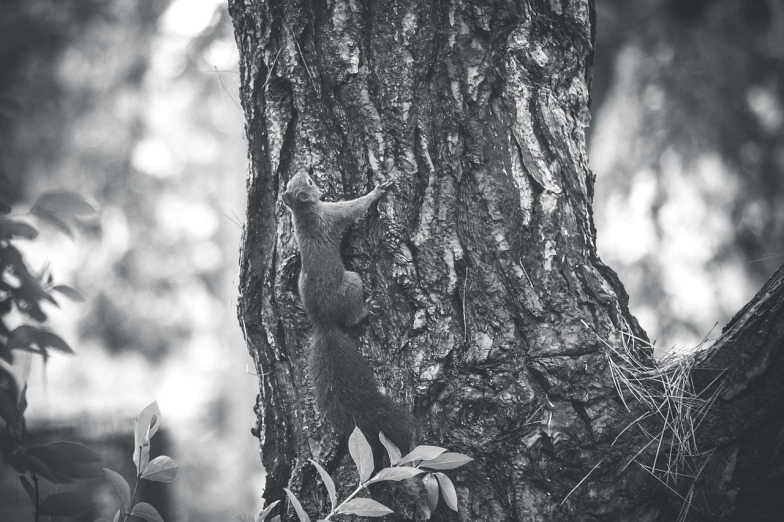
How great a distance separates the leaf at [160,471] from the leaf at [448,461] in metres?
0.47

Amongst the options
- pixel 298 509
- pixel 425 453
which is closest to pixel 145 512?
pixel 298 509

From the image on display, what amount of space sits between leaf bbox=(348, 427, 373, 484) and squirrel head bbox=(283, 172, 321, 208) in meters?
0.65

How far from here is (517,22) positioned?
135 centimetres

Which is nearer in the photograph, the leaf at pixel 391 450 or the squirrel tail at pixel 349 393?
the leaf at pixel 391 450

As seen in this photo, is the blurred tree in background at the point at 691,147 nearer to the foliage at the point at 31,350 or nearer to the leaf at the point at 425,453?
the leaf at the point at 425,453

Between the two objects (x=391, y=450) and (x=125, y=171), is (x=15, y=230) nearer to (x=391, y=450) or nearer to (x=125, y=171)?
(x=391, y=450)

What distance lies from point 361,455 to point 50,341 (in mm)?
551

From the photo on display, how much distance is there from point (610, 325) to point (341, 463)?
716 millimetres

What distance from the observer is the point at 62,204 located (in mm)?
766

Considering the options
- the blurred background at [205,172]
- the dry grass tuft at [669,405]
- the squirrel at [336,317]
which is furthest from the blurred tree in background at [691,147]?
the squirrel at [336,317]

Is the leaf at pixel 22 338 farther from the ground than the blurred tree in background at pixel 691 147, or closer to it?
closer to it

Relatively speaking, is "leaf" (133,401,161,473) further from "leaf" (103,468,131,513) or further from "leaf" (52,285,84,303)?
"leaf" (52,285,84,303)

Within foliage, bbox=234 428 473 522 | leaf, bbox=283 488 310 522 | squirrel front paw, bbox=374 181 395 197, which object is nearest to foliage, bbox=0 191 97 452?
leaf, bbox=283 488 310 522

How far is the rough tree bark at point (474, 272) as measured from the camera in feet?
3.82
